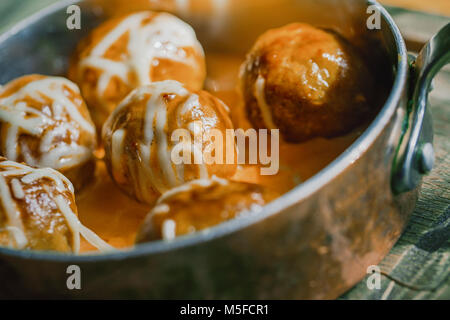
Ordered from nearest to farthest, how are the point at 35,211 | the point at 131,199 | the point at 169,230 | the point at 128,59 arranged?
the point at 169,230
the point at 35,211
the point at 131,199
the point at 128,59

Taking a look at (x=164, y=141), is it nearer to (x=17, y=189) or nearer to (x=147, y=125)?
(x=147, y=125)

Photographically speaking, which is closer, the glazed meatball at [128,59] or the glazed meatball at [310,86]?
the glazed meatball at [310,86]

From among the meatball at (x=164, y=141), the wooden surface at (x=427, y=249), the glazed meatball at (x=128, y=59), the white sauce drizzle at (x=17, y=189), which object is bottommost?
the wooden surface at (x=427, y=249)

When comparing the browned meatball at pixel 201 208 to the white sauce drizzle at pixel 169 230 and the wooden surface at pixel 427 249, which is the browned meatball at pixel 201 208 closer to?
the white sauce drizzle at pixel 169 230

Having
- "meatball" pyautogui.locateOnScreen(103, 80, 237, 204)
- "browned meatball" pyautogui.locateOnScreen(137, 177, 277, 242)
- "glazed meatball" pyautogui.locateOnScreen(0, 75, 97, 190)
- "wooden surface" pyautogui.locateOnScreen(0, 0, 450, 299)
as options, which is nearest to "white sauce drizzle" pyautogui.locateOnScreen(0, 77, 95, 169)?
"glazed meatball" pyautogui.locateOnScreen(0, 75, 97, 190)

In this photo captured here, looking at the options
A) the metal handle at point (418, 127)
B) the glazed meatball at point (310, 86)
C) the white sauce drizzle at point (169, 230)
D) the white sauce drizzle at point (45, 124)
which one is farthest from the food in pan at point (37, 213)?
the metal handle at point (418, 127)

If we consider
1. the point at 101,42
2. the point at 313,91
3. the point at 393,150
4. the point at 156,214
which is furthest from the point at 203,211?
the point at 101,42

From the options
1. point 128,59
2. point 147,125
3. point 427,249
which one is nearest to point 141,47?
point 128,59
